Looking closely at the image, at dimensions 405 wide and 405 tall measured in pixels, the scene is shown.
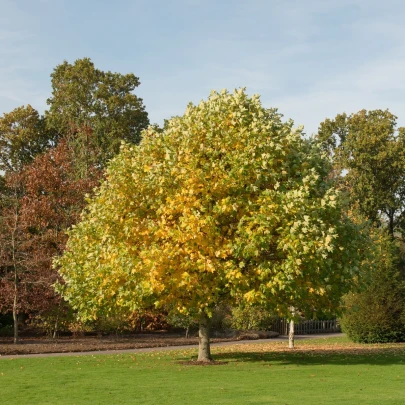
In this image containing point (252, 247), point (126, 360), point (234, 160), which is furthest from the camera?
point (126, 360)

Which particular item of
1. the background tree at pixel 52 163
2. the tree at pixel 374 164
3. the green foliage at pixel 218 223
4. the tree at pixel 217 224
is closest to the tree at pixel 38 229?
the background tree at pixel 52 163

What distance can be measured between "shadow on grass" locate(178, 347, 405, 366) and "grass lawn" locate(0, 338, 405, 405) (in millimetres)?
38

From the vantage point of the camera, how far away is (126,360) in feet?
83.0

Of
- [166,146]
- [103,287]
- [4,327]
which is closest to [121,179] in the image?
[166,146]

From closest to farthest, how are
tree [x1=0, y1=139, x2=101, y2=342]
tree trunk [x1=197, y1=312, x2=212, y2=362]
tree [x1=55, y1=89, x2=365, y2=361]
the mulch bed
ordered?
tree [x1=55, y1=89, x2=365, y2=361] < tree trunk [x1=197, y1=312, x2=212, y2=362] < the mulch bed < tree [x1=0, y1=139, x2=101, y2=342]

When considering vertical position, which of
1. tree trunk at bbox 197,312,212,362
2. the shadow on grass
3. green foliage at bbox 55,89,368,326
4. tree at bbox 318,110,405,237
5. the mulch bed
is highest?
tree at bbox 318,110,405,237

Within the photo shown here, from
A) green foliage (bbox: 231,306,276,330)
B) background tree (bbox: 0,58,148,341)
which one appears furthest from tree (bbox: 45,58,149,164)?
green foliage (bbox: 231,306,276,330)

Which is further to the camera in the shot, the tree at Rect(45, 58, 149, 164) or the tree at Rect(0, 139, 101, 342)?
the tree at Rect(45, 58, 149, 164)

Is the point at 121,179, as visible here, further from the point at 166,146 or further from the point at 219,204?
the point at 219,204

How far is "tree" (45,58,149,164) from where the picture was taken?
55.6 meters

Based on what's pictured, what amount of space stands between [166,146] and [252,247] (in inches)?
213

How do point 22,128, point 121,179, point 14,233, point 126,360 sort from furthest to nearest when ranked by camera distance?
point 22,128 → point 14,233 → point 126,360 → point 121,179

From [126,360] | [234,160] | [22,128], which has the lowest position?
[126,360]

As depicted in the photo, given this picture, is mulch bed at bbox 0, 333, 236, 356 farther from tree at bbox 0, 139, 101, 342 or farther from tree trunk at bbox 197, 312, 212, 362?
tree trunk at bbox 197, 312, 212, 362
